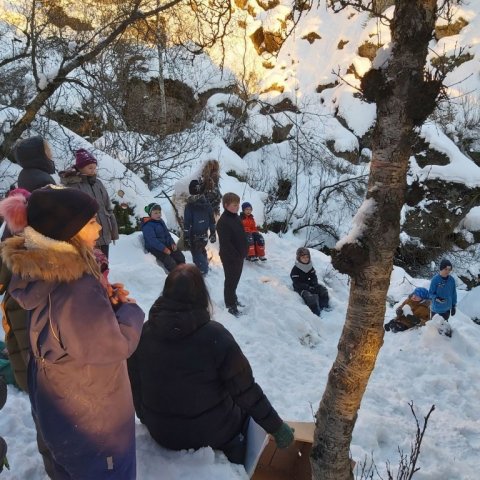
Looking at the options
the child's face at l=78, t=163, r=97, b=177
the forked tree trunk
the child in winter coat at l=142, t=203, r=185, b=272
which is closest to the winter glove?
the forked tree trunk

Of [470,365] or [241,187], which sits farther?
[241,187]

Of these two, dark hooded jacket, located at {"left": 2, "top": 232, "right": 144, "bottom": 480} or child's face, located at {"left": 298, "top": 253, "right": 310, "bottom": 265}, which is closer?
dark hooded jacket, located at {"left": 2, "top": 232, "right": 144, "bottom": 480}

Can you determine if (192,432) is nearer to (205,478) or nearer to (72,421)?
(205,478)

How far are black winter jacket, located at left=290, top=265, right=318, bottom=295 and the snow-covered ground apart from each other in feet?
0.76

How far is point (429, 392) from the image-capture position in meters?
5.40

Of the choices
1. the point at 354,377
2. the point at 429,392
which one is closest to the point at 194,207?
the point at 429,392

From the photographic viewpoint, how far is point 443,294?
6918 mm

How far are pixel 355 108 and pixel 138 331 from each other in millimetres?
20337

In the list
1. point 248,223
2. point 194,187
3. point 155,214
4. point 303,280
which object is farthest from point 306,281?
point 155,214

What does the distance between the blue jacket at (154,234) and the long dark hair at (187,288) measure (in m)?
4.10

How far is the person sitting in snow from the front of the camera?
6.86m

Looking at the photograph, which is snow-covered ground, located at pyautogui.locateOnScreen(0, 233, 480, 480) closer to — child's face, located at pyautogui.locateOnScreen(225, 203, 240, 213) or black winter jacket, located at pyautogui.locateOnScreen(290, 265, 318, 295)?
black winter jacket, located at pyautogui.locateOnScreen(290, 265, 318, 295)

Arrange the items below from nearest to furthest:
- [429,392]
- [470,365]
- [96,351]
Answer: [96,351] → [429,392] → [470,365]

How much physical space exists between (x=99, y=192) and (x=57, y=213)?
10.6 ft
